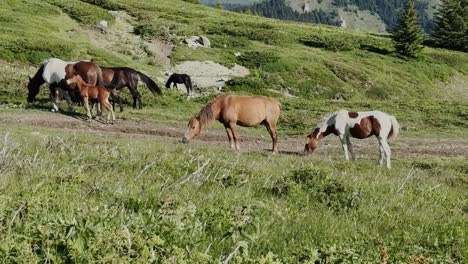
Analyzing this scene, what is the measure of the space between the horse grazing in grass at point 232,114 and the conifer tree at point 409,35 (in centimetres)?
6376

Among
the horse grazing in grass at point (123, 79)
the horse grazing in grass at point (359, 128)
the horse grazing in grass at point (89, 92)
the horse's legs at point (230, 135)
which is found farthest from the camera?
the horse grazing in grass at point (123, 79)

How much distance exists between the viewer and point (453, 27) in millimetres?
96000

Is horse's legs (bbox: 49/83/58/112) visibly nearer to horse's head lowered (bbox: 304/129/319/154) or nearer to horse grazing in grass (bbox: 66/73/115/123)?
horse grazing in grass (bbox: 66/73/115/123)

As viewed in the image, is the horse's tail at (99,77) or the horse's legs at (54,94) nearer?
the horse's legs at (54,94)

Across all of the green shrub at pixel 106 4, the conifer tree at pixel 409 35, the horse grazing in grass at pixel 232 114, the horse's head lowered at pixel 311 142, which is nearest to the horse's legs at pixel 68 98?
the horse grazing in grass at pixel 232 114

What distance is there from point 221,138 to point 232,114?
399cm

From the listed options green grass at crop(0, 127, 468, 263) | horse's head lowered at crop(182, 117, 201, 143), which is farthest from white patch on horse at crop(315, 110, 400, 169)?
green grass at crop(0, 127, 468, 263)

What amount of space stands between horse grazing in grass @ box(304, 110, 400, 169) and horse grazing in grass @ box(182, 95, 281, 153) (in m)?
2.11

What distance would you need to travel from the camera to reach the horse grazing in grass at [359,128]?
744 inches

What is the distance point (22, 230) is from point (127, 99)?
28.7m

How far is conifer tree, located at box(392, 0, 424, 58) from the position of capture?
77250 mm

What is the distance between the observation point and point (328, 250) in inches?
159

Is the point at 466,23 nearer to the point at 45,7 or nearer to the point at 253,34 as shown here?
the point at 253,34

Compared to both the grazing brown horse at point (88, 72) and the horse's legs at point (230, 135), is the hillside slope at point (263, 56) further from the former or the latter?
the horse's legs at point (230, 135)
